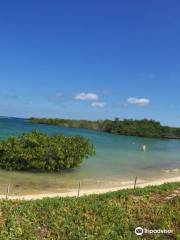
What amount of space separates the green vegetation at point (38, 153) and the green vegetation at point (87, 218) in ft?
54.5

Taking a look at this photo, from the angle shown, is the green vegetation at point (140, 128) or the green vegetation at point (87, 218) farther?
the green vegetation at point (140, 128)

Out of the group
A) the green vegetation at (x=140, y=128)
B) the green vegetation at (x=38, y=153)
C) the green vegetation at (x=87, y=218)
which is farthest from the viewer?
the green vegetation at (x=140, y=128)

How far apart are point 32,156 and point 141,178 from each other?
30.1ft

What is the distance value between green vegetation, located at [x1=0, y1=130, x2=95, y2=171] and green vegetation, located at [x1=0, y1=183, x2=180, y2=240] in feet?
54.5

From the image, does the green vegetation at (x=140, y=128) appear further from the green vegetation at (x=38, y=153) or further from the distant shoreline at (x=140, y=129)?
the green vegetation at (x=38, y=153)

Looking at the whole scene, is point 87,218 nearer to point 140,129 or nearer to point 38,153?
point 38,153

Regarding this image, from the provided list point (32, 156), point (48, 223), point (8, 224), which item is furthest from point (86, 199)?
point (32, 156)

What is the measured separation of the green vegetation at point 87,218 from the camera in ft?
39.5

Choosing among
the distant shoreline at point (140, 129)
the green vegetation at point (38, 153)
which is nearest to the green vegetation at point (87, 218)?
the green vegetation at point (38, 153)

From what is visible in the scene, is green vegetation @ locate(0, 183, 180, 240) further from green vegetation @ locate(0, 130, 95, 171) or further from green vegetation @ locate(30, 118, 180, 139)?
green vegetation @ locate(30, 118, 180, 139)

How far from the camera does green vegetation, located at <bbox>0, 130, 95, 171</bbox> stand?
31953 millimetres

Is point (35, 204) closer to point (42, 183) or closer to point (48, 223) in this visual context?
point (48, 223)

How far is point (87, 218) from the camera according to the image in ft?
43.6

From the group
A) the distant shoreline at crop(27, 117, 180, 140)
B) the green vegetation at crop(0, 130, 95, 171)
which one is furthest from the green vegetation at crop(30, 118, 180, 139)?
the green vegetation at crop(0, 130, 95, 171)
